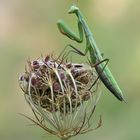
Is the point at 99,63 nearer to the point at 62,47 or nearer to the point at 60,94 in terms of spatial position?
the point at 60,94

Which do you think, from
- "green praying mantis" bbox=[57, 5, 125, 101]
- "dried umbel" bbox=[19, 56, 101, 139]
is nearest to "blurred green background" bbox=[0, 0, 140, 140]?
"green praying mantis" bbox=[57, 5, 125, 101]

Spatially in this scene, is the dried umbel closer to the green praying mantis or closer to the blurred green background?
the green praying mantis

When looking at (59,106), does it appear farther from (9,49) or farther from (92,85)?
(9,49)

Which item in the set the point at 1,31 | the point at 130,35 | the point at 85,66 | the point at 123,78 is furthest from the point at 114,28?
the point at 85,66

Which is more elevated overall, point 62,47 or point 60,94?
point 62,47

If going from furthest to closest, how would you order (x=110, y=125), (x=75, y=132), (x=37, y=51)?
(x=37, y=51), (x=110, y=125), (x=75, y=132)

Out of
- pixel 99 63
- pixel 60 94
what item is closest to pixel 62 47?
pixel 99 63

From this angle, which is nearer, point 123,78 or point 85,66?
point 85,66
